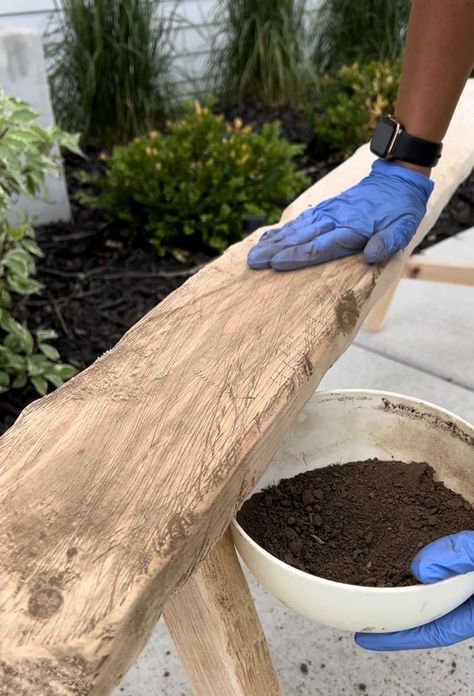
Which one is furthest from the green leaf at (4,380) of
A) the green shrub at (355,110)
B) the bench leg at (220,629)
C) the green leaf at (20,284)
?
the green shrub at (355,110)

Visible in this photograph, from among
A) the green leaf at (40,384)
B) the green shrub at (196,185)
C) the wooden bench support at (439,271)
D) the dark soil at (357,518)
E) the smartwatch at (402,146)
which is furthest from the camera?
the green shrub at (196,185)

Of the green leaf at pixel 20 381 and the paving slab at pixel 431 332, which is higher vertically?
the green leaf at pixel 20 381

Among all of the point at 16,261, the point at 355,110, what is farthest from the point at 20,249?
the point at 355,110

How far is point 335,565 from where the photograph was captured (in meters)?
1.15

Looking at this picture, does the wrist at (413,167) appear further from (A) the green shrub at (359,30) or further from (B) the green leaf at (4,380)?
(A) the green shrub at (359,30)

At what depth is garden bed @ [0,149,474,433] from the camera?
2.70 m

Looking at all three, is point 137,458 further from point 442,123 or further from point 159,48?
point 159,48

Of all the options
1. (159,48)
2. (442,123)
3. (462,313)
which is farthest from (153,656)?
(159,48)

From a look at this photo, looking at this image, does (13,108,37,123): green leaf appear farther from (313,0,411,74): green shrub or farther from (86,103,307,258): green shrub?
(313,0,411,74): green shrub

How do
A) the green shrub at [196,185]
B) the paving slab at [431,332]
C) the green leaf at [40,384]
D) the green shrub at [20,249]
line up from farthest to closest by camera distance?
1. the green shrub at [196,185]
2. the paving slab at [431,332]
3. the green leaf at [40,384]
4. the green shrub at [20,249]

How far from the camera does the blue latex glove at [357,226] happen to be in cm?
137

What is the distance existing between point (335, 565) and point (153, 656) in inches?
28.7

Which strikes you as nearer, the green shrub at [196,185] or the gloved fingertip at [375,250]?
the gloved fingertip at [375,250]

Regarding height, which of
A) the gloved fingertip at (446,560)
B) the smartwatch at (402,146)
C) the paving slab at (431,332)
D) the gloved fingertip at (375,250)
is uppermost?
the smartwatch at (402,146)
